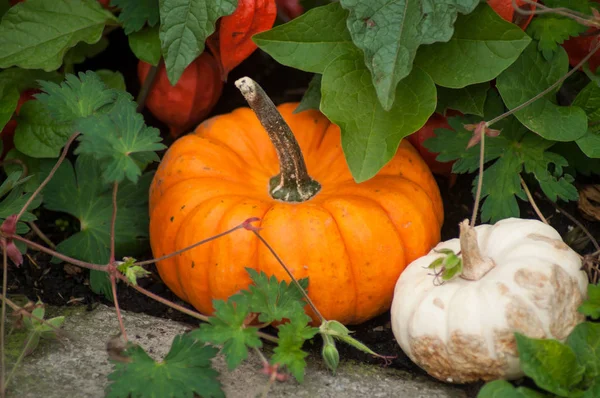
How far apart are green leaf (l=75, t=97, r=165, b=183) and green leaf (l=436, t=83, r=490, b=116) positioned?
Result: 72 cm

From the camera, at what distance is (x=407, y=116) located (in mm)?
1862

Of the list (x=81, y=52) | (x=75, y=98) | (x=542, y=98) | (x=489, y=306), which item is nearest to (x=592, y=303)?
(x=489, y=306)

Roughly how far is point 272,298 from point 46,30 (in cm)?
96

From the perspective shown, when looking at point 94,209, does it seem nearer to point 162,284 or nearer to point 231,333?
point 162,284

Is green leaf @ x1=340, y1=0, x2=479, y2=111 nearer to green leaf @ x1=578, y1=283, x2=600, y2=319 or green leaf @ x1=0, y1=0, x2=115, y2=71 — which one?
green leaf @ x1=578, y1=283, x2=600, y2=319

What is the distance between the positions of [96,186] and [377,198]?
0.73m

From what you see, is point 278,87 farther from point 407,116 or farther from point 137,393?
point 137,393

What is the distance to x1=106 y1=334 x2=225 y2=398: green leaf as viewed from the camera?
157 cm

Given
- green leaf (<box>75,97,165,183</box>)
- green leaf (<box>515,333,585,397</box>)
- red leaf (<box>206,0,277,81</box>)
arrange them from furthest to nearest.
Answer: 1. red leaf (<box>206,0,277,81</box>)
2. green leaf (<box>75,97,165,183</box>)
3. green leaf (<box>515,333,585,397</box>)

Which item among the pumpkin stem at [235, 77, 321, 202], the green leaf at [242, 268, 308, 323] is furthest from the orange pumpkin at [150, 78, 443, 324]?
the green leaf at [242, 268, 308, 323]

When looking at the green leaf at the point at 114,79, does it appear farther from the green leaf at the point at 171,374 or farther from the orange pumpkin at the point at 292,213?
the green leaf at the point at 171,374

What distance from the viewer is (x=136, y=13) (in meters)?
2.14

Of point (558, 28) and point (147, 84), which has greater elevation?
point (558, 28)

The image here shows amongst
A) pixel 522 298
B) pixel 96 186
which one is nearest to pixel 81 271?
pixel 96 186
